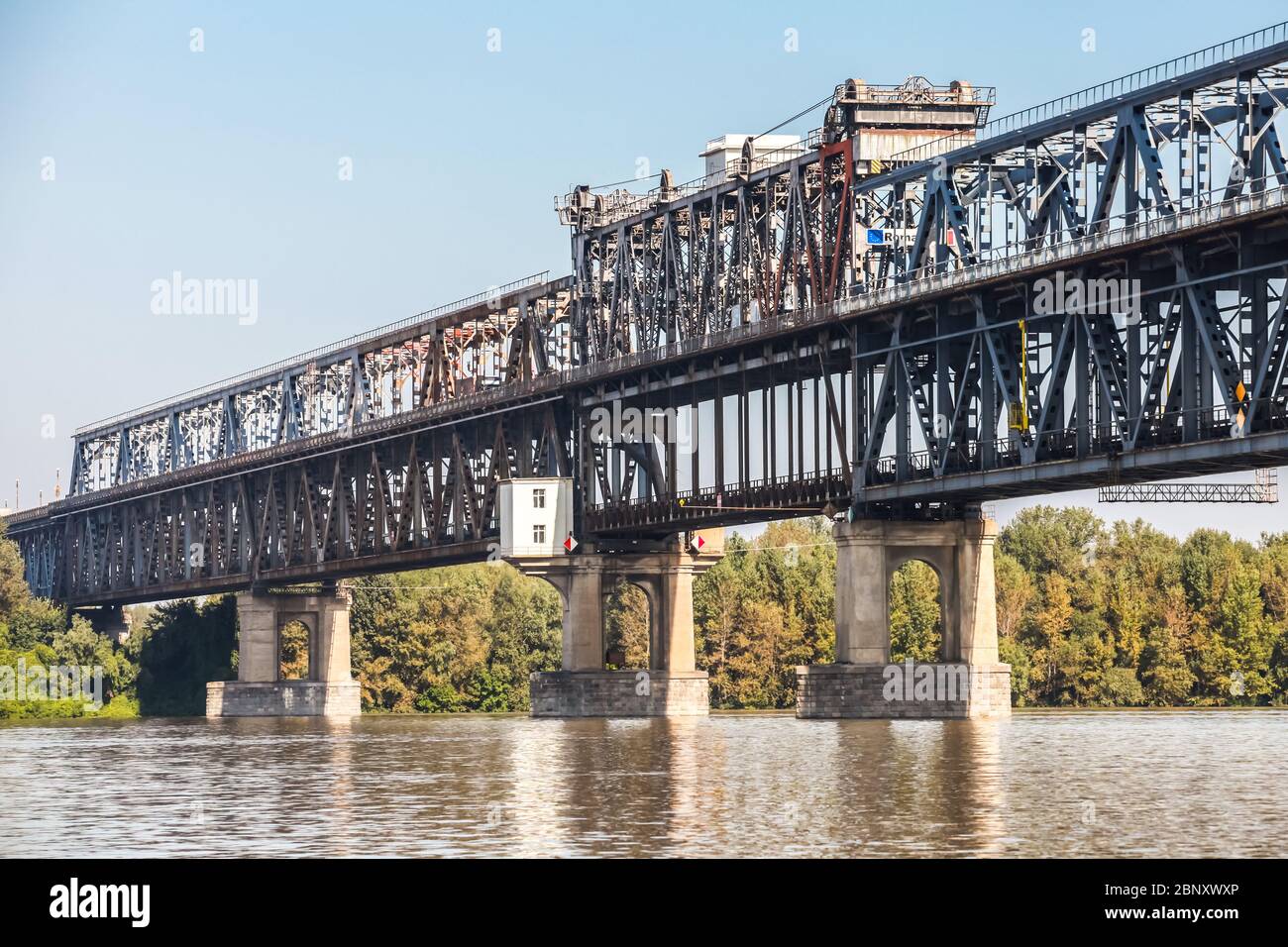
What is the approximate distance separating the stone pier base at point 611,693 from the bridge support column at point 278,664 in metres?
44.1

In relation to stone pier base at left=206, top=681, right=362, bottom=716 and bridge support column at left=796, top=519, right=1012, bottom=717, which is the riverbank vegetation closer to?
stone pier base at left=206, top=681, right=362, bottom=716

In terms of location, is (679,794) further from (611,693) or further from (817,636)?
(817,636)

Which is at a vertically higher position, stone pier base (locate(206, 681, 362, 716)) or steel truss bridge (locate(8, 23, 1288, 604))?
steel truss bridge (locate(8, 23, 1288, 604))

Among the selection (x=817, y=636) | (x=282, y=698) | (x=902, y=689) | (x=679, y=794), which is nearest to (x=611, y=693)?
(x=902, y=689)

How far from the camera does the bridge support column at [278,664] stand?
176500 millimetres

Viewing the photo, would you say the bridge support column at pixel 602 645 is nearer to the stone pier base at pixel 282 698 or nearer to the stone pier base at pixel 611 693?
the stone pier base at pixel 611 693

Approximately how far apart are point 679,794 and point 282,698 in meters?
121

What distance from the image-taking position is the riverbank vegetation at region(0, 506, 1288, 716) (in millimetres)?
179750

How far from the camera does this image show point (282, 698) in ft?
579

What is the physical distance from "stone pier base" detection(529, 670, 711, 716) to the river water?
101 feet

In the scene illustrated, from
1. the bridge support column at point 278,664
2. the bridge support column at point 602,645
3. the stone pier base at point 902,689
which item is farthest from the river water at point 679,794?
the bridge support column at point 278,664

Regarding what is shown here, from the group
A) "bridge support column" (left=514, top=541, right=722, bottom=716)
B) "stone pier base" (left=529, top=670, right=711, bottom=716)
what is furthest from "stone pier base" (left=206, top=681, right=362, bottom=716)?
"stone pier base" (left=529, top=670, right=711, bottom=716)
